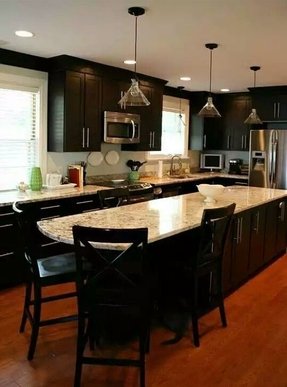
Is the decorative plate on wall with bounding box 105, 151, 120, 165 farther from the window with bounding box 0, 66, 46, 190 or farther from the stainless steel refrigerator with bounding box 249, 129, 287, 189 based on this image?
the stainless steel refrigerator with bounding box 249, 129, 287, 189

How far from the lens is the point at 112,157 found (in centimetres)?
575

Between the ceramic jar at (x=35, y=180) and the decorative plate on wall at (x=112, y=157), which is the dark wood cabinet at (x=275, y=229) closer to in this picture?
the decorative plate on wall at (x=112, y=157)

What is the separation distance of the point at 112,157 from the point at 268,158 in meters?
2.61

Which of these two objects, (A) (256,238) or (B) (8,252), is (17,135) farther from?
(A) (256,238)

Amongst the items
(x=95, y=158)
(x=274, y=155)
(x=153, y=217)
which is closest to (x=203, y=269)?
(x=153, y=217)

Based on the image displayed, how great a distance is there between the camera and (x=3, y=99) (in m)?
4.39

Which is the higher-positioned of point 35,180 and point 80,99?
point 80,99

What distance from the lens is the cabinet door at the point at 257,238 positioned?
13.3 feet

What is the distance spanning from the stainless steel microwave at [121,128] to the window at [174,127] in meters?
1.15

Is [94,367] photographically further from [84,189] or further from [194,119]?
[194,119]

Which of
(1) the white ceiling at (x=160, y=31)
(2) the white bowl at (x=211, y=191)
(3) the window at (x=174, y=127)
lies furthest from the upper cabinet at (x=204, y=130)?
(2) the white bowl at (x=211, y=191)

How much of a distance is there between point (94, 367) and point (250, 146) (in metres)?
5.09

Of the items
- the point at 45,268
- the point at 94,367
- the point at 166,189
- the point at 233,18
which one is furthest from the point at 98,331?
the point at 166,189

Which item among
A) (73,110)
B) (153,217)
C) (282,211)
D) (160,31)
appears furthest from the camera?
(282,211)
